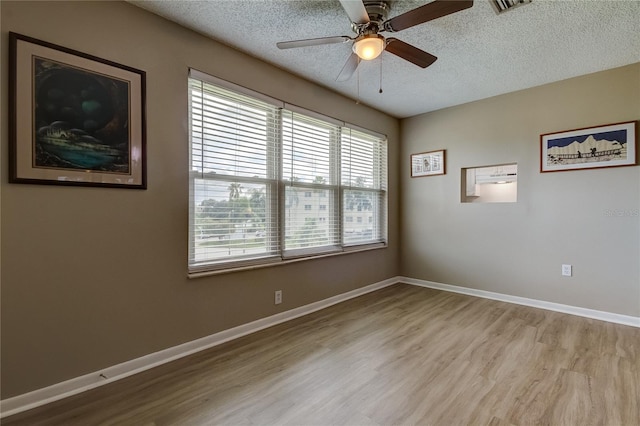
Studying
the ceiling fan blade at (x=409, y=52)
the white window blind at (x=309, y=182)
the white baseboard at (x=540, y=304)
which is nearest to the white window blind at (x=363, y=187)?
the white window blind at (x=309, y=182)

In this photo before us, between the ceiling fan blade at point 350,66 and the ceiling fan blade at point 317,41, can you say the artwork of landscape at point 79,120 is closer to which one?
the ceiling fan blade at point 317,41

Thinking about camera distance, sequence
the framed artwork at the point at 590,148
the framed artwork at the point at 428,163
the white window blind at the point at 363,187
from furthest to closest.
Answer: the framed artwork at the point at 428,163 < the white window blind at the point at 363,187 < the framed artwork at the point at 590,148

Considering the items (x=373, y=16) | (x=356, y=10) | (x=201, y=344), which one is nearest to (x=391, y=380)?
(x=201, y=344)

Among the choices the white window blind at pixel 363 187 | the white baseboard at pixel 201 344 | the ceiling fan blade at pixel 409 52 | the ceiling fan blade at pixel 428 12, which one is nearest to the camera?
the ceiling fan blade at pixel 428 12

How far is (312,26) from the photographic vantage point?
239 cm

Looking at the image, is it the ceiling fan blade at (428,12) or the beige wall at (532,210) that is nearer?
the ceiling fan blade at (428,12)

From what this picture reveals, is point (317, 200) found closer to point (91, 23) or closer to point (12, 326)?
point (91, 23)

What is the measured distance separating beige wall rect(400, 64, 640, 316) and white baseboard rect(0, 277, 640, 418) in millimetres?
87

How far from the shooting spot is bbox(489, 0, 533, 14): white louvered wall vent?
6.84ft

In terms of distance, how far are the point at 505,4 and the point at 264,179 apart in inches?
92.5

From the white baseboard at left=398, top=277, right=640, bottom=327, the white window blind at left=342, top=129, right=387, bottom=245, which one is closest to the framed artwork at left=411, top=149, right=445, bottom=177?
the white window blind at left=342, top=129, right=387, bottom=245

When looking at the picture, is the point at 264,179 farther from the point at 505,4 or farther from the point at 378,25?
the point at 505,4

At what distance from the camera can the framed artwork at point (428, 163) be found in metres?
4.38

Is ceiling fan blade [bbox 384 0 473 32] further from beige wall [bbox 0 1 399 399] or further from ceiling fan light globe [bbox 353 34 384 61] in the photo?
beige wall [bbox 0 1 399 399]
